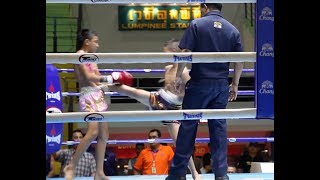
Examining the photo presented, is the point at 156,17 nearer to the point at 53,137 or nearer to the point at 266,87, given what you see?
the point at 53,137

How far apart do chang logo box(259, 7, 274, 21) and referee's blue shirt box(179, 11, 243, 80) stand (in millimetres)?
298

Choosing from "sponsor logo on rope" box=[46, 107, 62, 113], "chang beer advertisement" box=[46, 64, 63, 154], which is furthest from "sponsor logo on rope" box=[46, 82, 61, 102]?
"sponsor logo on rope" box=[46, 107, 62, 113]

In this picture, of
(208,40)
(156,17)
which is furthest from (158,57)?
(156,17)

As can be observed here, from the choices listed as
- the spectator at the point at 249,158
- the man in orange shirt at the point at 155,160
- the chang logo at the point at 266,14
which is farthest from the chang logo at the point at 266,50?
the spectator at the point at 249,158

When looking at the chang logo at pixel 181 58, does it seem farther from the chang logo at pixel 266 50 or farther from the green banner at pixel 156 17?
the green banner at pixel 156 17

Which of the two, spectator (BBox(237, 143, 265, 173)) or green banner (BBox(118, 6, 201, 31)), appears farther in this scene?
green banner (BBox(118, 6, 201, 31))

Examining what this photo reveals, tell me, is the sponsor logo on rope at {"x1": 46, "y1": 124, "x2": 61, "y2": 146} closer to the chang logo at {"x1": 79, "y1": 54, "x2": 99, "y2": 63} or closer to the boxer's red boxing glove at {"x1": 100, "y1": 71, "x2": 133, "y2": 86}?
the boxer's red boxing glove at {"x1": 100, "y1": 71, "x2": 133, "y2": 86}

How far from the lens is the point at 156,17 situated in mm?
11875

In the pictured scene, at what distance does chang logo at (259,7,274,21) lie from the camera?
11.5 ft

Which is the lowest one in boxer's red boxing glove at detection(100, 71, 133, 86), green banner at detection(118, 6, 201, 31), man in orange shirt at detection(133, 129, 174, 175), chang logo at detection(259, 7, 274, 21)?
man in orange shirt at detection(133, 129, 174, 175)

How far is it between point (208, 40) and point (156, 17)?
8209 millimetres

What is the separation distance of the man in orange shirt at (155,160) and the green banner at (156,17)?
5.72 m
